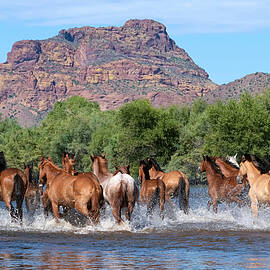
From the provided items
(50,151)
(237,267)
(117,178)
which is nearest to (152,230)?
→ (117,178)

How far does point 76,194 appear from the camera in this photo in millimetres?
15594

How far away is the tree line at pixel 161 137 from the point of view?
200 ft

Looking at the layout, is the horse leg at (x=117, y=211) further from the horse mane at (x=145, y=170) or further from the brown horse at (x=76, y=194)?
the horse mane at (x=145, y=170)

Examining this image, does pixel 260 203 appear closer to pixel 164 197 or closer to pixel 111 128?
pixel 164 197

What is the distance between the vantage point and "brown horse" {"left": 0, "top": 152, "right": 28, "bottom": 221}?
59.1 ft

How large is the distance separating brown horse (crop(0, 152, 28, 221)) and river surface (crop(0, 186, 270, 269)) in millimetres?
484

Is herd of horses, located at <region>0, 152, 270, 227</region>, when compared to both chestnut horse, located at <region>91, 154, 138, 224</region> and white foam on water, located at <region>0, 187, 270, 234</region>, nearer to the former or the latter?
chestnut horse, located at <region>91, 154, 138, 224</region>

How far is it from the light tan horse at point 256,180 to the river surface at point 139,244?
1.55 ft

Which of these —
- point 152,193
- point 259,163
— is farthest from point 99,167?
point 259,163

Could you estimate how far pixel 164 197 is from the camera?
19141 millimetres

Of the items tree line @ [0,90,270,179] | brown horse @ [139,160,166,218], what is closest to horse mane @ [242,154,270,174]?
brown horse @ [139,160,166,218]

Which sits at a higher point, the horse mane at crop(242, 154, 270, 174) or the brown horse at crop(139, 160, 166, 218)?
the horse mane at crop(242, 154, 270, 174)

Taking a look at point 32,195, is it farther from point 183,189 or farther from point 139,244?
point 139,244

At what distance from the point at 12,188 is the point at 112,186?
322cm
